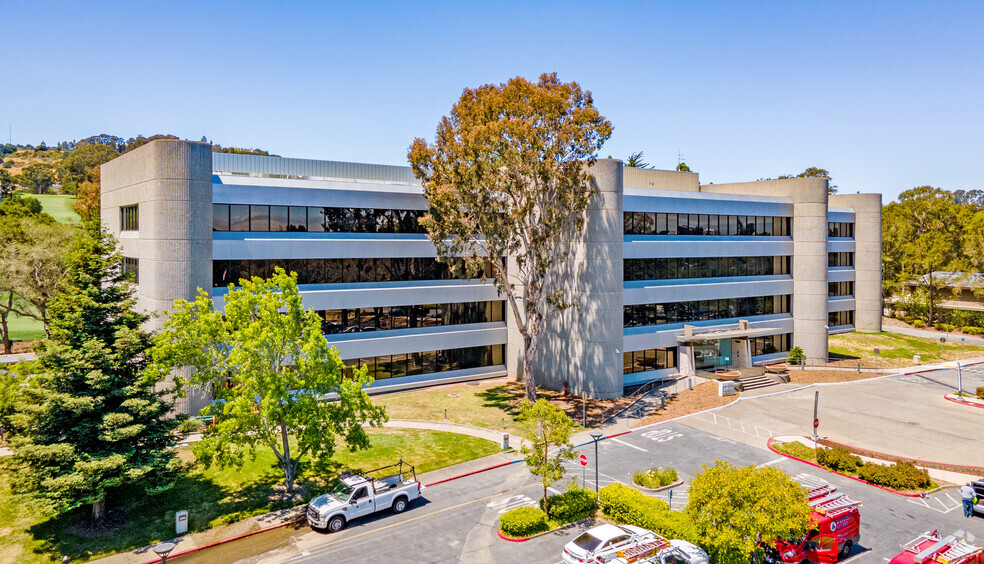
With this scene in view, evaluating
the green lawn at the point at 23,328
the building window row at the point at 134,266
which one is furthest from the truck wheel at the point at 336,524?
the green lawn at the point at 23,328

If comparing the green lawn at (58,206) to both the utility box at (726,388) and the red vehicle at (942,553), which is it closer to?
the utility box at (726,388)

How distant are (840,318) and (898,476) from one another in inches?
1994

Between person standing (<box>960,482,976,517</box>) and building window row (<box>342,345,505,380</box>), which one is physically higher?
building window row (<box>342,345,505,380</box>)

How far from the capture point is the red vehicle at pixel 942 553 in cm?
2025

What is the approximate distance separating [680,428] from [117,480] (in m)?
31.7

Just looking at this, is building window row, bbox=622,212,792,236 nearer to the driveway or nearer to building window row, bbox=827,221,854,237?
building window row, bbox=827,221,854,237

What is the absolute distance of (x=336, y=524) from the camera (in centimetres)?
2512

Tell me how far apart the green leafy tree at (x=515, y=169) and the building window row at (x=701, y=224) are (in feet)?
28.1

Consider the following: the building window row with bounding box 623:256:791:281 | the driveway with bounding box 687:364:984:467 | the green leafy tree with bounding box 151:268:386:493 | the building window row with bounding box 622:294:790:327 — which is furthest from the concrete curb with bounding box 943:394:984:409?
the green leafy tree with bounding box 151:268:386:493

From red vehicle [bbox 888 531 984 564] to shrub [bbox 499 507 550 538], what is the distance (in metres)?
12.9

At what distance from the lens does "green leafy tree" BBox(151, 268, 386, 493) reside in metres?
25.2

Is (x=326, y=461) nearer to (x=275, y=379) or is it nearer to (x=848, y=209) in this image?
(x=275, y=379)

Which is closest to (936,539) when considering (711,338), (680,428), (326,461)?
(680,428)

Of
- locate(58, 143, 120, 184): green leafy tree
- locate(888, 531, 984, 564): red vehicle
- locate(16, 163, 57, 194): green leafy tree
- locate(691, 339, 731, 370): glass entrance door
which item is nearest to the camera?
locate(888, 531, 984, 564): red vehicle
